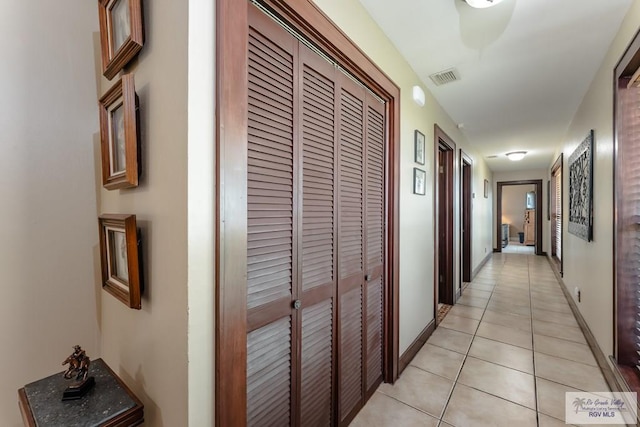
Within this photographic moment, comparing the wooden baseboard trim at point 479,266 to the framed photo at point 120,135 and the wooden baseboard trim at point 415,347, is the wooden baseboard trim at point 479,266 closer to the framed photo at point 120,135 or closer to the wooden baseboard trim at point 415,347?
the wooden baseboard trim at point 415,347

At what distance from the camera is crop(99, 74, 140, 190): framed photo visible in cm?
88

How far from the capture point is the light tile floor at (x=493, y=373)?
1.64m

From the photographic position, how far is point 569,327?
112 inches

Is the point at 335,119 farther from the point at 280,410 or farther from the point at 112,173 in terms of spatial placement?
the point at 280,410

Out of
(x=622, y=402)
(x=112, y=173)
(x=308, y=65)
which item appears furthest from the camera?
(x=622, y=402)

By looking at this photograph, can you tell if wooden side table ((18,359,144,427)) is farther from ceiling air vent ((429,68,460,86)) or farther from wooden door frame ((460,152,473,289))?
wooden door frame ((460,152,473,289))

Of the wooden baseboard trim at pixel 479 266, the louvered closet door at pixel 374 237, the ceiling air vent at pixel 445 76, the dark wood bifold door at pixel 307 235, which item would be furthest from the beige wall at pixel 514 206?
the dark wood bifold door at pixel 307 235

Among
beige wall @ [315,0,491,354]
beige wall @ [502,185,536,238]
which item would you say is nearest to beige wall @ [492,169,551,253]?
beige wall @ [502,185,536,238]

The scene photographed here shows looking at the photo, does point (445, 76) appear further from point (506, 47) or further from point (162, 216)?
point (162, 216)

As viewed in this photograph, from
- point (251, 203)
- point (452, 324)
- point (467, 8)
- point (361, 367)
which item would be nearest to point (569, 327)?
point (452, 324)

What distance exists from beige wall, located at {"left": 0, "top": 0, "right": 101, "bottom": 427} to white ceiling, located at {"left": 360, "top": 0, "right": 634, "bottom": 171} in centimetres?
154

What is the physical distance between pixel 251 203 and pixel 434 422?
1676 mm

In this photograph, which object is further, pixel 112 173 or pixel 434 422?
pixel 434 422
